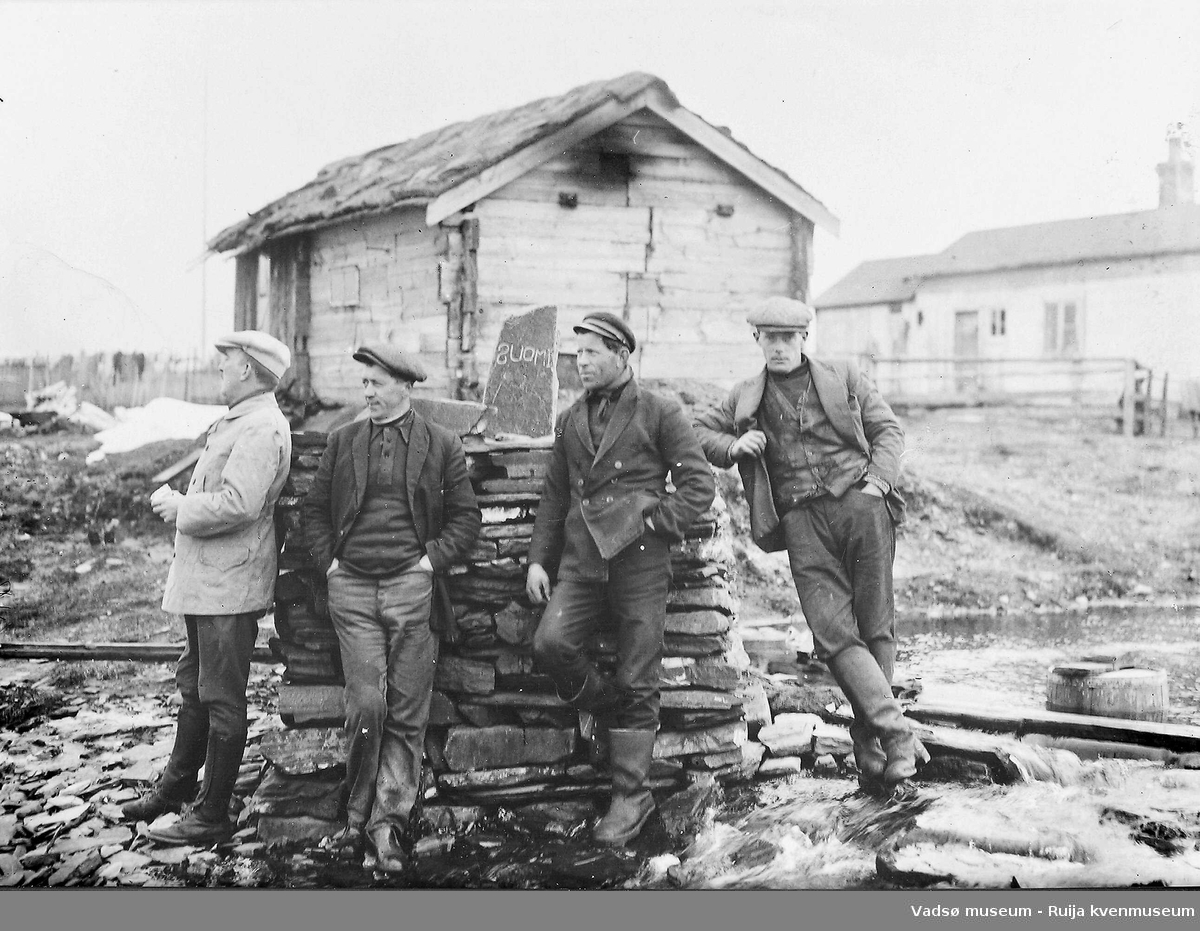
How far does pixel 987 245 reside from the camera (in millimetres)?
5023

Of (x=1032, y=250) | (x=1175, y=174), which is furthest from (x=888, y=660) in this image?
(x=1175, y=174)

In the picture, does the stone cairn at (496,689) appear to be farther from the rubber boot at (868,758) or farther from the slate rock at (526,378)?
the rubber boot at (868,758)

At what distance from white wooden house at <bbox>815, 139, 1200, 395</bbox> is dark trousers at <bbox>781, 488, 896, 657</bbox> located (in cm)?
120

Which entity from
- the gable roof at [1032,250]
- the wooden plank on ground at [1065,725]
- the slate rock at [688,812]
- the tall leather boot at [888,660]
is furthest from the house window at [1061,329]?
the slate rock at [688,812]

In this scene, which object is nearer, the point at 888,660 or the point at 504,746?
the point at 504,746

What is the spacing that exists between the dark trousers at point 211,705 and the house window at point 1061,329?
160 inches

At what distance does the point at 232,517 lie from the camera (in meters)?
3.93

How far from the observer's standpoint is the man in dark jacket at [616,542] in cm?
394

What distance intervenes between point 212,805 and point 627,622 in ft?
6.13

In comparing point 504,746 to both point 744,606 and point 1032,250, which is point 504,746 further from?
point 1032,250

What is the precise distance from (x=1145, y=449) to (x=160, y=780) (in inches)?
192

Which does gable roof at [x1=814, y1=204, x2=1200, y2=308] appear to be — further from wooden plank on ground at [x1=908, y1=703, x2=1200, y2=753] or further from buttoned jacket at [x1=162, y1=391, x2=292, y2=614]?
buttoned jacket at [x1=162, y1=391, x2=292, y2=614]

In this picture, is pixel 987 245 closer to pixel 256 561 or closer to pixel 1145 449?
pixel 1145 449

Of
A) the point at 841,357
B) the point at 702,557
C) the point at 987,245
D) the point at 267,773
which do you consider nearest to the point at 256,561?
the point at 267,773
